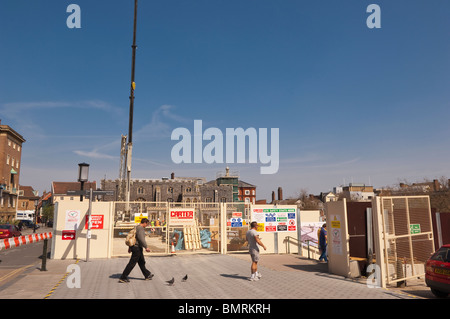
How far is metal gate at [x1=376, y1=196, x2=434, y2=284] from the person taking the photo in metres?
9.27

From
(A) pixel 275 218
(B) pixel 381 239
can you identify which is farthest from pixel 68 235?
(B) pixel 381 239

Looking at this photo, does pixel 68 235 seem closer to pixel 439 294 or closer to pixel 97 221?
pixel 97 221

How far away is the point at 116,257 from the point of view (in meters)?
15.0

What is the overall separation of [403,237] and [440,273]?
1995mm

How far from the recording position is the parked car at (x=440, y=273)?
25.4 feet

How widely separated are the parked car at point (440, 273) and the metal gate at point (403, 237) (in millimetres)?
1167

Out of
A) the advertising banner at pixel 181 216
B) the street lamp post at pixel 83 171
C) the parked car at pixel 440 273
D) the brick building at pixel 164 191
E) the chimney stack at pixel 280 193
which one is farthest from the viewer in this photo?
the chimney stack at pixel 280 193

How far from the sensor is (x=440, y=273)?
7.88 m

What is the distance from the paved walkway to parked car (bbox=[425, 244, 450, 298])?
51 centimetres

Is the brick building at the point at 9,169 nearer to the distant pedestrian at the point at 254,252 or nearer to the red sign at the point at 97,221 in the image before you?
the red sign at the point at 97,221

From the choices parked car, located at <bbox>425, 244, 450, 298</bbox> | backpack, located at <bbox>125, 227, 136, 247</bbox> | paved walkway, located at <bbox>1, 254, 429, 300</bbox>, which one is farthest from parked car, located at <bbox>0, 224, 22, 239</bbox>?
parked car, located at <bbox>425, 244, 450, 298</bbox>

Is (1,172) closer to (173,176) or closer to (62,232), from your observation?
(173,176)

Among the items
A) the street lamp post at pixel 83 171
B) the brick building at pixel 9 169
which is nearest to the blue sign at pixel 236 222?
the street lamp post at pixel 83 171

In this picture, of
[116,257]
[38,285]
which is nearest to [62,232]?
[116,257]
